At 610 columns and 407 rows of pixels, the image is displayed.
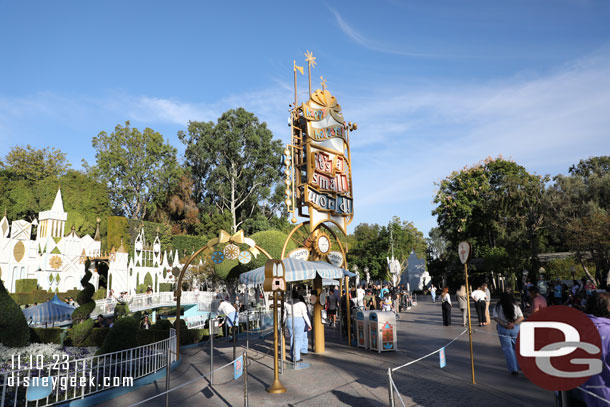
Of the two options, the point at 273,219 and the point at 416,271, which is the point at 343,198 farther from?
the point at 273,219

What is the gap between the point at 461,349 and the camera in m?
11.6

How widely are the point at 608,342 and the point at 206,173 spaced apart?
47.7m

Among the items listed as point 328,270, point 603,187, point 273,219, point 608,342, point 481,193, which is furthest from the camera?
point 273,219

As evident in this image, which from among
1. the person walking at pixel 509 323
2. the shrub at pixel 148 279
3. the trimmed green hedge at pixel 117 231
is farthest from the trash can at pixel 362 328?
the trimmed green hedge at pixel 117 231

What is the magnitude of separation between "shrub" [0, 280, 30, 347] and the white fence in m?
1.31

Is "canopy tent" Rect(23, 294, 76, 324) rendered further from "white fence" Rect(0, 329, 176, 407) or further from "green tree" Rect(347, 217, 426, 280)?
"green tree" Rect(347, 217, 426, 280)

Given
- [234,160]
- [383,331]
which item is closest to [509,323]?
[383,331]

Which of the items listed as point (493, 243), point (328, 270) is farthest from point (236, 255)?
point (493, 243)

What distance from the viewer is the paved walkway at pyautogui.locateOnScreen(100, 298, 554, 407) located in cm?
719

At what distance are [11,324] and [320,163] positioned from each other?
9150 mm

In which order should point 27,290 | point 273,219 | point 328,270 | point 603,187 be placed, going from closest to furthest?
point 328,270, point 27,290, point 603,187, point 273,219

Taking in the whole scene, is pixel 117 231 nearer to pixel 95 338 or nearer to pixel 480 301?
pixel 95 338

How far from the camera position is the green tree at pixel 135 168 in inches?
1955

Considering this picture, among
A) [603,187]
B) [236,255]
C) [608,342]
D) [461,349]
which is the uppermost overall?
[603,187]
